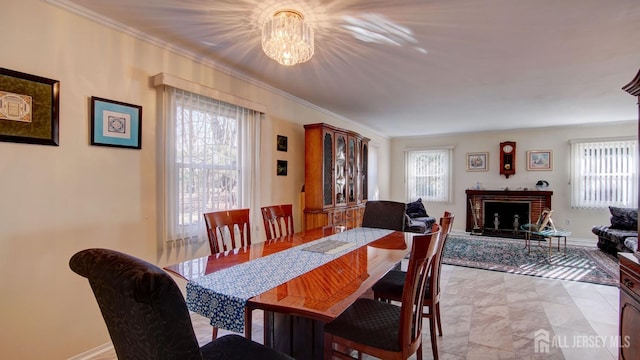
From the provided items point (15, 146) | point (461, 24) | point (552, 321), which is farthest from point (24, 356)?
point (552, 321)

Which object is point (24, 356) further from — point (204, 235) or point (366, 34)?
point (366, 34)

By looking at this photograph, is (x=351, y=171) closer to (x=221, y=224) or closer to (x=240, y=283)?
(x=221, y=224)

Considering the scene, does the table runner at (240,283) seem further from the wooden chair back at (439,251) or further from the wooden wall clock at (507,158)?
the wooden wall clock at (507,158)

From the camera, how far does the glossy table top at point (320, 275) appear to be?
1181mm

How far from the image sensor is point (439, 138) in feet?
24.8

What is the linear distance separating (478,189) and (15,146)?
7.56 m

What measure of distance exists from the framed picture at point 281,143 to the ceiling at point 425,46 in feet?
1.99

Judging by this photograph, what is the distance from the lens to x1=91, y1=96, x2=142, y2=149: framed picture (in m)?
2.15

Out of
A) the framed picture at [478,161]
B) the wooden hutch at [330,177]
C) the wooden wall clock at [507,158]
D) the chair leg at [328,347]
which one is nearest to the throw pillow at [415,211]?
the framed picture at [478,161]

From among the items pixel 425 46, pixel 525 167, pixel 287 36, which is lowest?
pixel 525 167

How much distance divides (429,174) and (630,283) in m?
6.25

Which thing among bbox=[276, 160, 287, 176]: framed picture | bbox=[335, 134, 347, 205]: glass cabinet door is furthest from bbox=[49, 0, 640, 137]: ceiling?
bbox=[276, 160, 287, 176]: framed picture

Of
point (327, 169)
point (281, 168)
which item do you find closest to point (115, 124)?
point (281, 168)

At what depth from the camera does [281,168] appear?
3.96 meters
